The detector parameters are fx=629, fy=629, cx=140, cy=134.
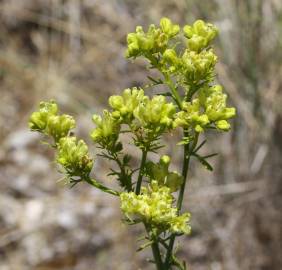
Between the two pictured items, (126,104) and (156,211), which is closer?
(156,211)

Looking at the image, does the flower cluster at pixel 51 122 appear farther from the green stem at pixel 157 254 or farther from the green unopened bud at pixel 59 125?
the green stem at pixel 157 254

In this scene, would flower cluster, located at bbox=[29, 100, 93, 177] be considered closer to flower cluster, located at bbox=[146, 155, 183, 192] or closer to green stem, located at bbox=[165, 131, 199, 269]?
flower cluster, located at bbox=[146, 155, 183, 192]

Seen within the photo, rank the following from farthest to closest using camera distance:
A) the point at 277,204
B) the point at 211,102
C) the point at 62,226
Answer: the point at 62,226 < the point at 277,204 < the point at 211,102

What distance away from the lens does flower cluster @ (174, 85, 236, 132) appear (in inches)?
82.7

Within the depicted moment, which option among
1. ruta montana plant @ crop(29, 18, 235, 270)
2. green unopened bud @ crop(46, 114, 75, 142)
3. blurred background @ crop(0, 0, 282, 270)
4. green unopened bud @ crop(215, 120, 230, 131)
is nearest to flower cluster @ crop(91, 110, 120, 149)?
ruta montana plant @ crop(29, 18, 235, 270)

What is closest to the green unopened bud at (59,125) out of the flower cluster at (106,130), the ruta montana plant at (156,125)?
the ruta montana plant at (156,125)

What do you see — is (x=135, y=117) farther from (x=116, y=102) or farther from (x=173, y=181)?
(x=173, y=181)

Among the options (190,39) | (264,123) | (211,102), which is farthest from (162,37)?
(264,123)

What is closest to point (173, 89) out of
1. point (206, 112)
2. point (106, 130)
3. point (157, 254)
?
point (206, 112)

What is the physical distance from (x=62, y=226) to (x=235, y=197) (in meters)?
1.59

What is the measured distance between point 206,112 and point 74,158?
0.48 m

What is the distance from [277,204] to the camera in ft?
17.4

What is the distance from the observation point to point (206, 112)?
7.04ft

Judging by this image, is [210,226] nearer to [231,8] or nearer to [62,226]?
[62,226]
